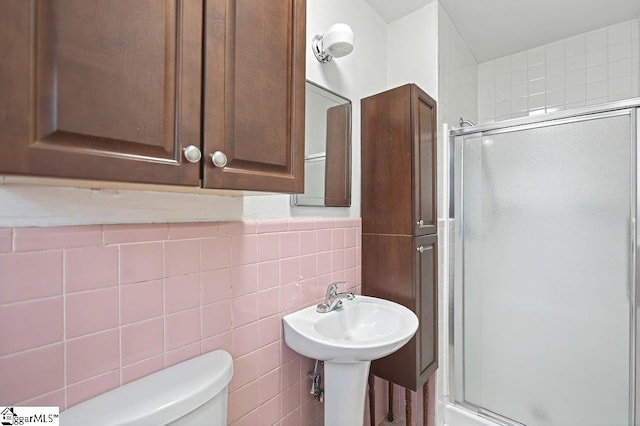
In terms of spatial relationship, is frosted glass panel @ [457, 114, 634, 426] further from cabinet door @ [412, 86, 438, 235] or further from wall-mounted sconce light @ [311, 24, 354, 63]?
wall-mounted sconce light @ [311, 24, 354, 63]

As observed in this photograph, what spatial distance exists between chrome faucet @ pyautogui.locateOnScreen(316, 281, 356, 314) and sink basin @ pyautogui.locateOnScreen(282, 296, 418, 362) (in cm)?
2

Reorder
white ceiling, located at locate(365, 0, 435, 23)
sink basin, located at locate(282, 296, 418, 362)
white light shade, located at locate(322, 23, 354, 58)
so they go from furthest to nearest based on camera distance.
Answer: white ceiling, located at locate(365, 0, 435, 23), white light shade, located at locate(322, 23, 354, 58), sink basin, located at locate(282, 296, 418, 362)

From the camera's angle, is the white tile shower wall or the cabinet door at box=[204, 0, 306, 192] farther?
the white tile shower wall

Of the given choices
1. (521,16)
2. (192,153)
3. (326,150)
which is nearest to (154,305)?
(192,153)

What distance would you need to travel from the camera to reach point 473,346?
5.97 ft

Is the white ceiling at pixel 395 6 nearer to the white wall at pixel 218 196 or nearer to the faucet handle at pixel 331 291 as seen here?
the white wall at pixel 218 196

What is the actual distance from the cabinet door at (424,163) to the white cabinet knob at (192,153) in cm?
105

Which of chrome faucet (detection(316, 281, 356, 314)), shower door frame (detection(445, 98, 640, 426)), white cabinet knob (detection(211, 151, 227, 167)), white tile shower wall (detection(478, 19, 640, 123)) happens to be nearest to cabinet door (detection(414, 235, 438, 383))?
shower door frame (detection(445, 98, 640, 426))

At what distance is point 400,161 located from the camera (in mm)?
1424

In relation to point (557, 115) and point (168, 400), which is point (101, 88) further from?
point (557, 115)

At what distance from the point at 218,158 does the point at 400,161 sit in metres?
1.01

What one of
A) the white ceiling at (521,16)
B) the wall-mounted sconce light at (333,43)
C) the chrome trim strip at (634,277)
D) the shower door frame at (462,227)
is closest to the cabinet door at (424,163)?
the shower door frame at (462,227)

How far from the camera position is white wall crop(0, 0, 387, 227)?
→ 0.62 metres

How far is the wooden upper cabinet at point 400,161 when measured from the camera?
1394mm
